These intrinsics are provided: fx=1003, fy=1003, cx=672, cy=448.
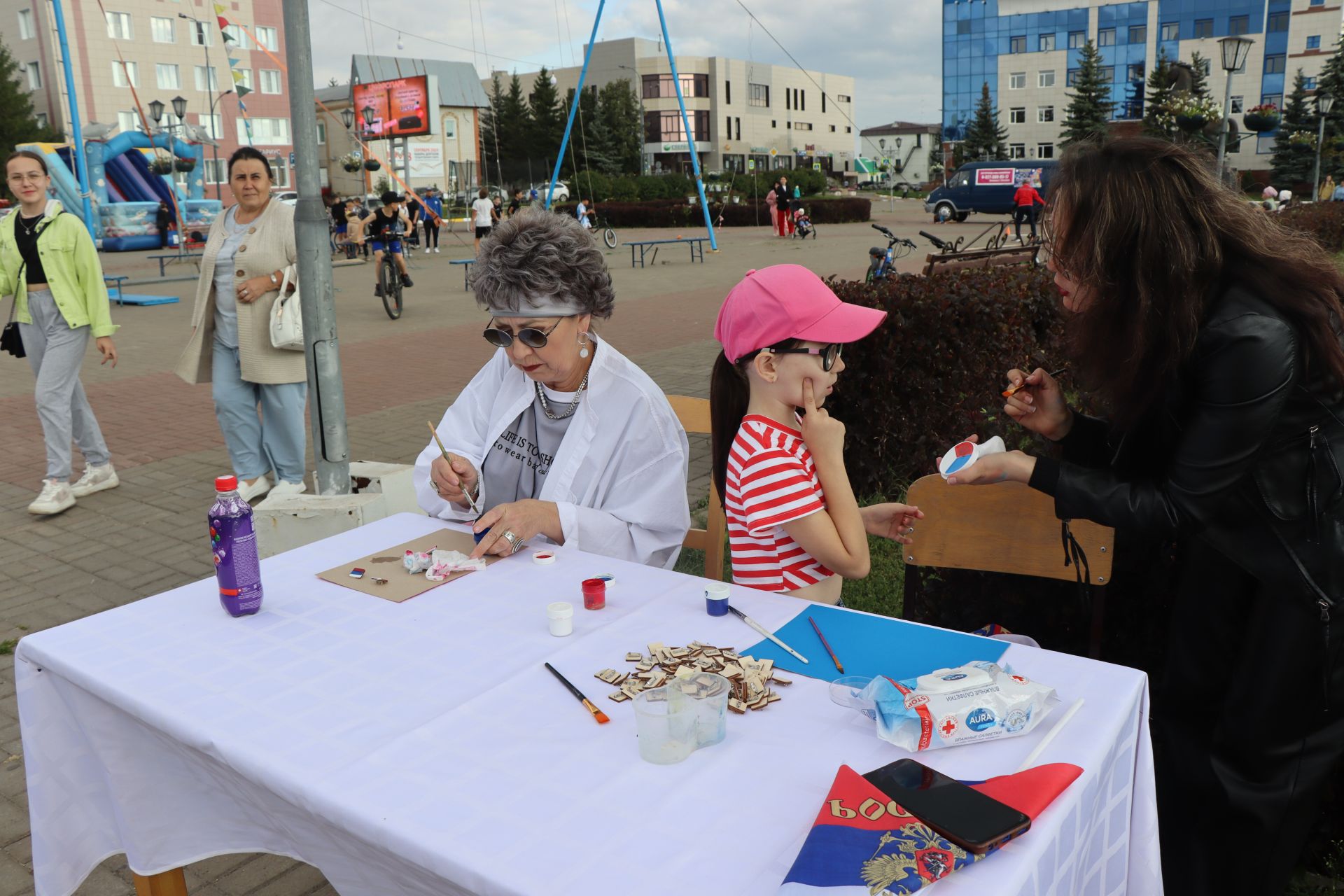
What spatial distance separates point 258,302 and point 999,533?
4118 millimetres

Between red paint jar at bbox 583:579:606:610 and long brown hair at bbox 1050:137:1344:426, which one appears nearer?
long brown hair at bbox 1050:137:1344:426

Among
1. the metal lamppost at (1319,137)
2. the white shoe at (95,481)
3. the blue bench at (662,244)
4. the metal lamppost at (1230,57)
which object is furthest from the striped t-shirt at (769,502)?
the metal lamppost at (1319,137)

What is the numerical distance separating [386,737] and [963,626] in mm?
1954

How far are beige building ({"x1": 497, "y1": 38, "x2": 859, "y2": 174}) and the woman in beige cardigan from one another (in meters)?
70.1

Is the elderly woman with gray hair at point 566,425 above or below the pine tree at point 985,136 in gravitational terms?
below

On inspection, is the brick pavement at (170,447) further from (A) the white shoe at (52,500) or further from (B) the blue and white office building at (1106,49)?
(B) the blue and white office building at (1106,49)

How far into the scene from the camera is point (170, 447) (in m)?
7.05


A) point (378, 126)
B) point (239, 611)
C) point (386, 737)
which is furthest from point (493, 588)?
point (378, 126)

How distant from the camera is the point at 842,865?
1.18m

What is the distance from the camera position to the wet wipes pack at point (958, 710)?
1.47 m

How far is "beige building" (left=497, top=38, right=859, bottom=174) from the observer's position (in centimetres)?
7594

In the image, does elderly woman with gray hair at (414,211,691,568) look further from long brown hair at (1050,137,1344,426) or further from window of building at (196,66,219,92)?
window of building at (196,66,219,92)

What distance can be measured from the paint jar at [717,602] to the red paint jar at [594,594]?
22 centimetres

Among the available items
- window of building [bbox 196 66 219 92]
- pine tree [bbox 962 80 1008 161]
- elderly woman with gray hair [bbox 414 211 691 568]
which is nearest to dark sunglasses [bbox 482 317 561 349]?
elderly woman with gray hair [bbox 414 211 691 568]
